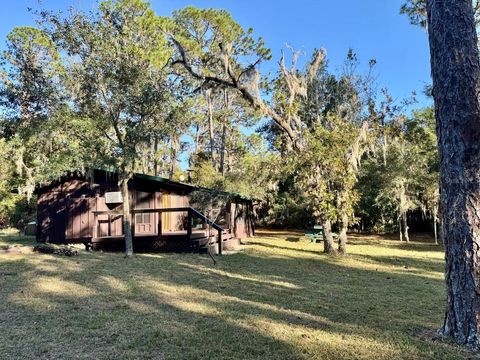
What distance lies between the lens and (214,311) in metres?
5.31

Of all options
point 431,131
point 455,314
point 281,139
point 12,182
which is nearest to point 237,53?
point 281,139

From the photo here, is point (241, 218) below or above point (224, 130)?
below

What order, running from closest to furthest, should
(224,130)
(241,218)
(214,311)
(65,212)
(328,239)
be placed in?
1. (214,311)
2. (328,239)
3. (65,212)
4. (241,218)
5. (224,130)

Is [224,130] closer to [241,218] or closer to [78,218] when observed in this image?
[241,218]

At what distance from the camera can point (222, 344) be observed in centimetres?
392

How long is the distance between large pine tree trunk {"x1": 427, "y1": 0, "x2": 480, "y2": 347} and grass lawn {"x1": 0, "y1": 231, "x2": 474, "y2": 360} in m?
0.46

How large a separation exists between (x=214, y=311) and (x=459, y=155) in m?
3.51

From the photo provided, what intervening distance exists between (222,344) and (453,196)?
2794 mm

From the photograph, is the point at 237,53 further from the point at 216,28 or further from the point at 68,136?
the point at 68,136

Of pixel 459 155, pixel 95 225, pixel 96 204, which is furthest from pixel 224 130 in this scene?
pixel 459 155

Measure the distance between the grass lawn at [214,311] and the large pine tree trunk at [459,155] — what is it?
46cm

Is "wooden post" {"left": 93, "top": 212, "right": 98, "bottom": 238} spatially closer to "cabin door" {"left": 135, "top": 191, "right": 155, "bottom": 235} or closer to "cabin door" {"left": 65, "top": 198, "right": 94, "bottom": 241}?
"cabin door" {"left": 65, "top": 198, "right": 94, "bottom": 241}

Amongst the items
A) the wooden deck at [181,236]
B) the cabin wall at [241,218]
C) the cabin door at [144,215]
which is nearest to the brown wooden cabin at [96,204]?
the cabin door at [144,215]

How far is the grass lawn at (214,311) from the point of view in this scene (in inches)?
149
